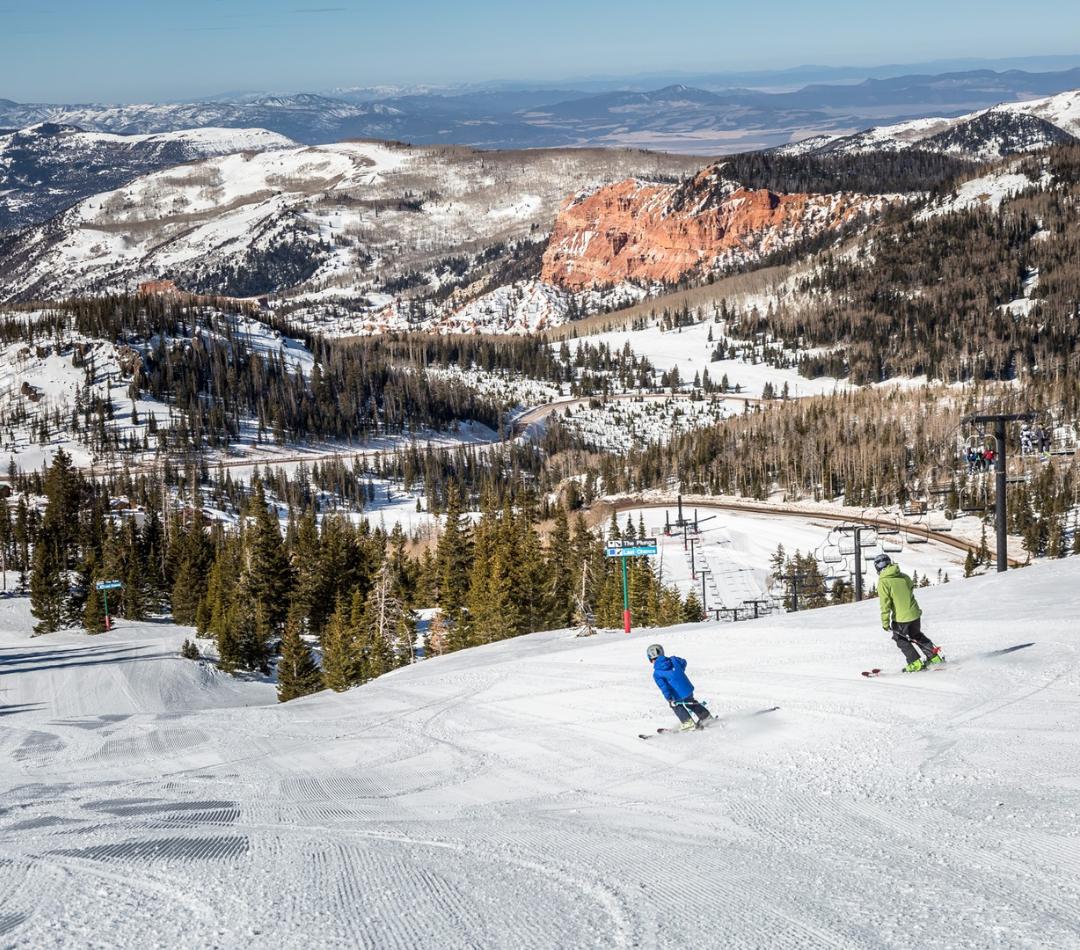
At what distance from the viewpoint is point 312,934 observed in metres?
8.22

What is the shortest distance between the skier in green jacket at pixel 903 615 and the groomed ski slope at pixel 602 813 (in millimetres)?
583

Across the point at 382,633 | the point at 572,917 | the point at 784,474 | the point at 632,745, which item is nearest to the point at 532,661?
the point at 632,745

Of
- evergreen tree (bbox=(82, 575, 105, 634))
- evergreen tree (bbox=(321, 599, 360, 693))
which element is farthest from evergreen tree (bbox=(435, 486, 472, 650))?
evergreen tree (bbox=(82, 575, 105, 634))

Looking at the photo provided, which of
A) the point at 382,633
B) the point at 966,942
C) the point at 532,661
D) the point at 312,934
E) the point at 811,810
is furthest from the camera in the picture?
the point at 382,633

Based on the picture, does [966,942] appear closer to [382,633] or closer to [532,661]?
[532,661]

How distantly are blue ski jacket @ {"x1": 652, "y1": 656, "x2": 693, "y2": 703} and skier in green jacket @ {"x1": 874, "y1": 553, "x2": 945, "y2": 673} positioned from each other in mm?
3909

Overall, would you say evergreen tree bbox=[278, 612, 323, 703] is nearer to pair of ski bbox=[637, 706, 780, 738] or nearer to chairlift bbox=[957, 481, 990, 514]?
pair of ski bbox=[637, 706, 780, 738]

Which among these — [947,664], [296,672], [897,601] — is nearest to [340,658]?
[296,672]

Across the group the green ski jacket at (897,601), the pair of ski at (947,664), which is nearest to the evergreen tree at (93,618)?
the pair of ski at (947,664)

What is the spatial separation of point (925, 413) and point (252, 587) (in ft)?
330

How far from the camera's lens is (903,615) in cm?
1788

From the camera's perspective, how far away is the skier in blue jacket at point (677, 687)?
1617 cm

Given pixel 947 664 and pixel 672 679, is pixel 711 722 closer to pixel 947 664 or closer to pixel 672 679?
pixel 672 679

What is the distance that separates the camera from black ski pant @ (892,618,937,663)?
18.0m
